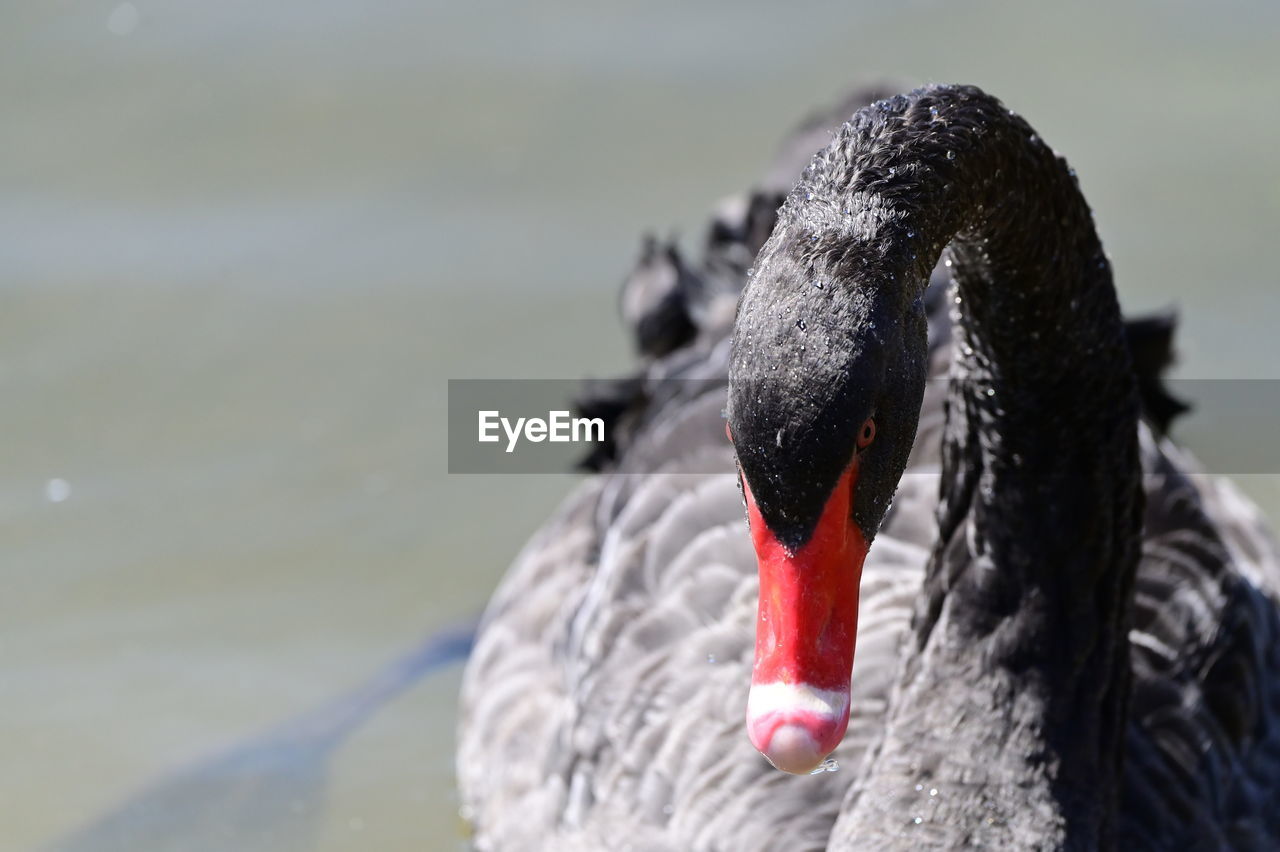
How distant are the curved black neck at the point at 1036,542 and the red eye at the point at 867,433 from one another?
0.67 m

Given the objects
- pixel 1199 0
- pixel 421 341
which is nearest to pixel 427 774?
pixel 421 341

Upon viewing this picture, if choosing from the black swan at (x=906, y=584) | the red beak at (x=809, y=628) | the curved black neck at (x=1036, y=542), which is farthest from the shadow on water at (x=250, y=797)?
the red beak at (x=809, y=628)

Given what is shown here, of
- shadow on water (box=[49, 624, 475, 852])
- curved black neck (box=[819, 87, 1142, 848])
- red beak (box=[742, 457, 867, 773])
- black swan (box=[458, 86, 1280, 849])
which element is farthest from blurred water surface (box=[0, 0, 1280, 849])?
red beak (box=[742, 457, 867, 773])

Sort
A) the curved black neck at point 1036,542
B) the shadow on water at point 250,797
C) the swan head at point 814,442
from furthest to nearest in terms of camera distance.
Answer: the shadow on water at point 250,797, the curved black neck at point 1036,542, the swan head at point 814,442

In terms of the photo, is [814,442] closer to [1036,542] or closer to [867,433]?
[867,433]

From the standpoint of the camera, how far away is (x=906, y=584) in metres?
3.48

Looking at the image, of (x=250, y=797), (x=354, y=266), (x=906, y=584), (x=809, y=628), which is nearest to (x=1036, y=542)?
(x=906, y=584)

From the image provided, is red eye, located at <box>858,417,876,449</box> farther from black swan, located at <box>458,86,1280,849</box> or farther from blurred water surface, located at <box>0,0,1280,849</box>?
blurred water surface, located at <box>0,0,1280,849</box>

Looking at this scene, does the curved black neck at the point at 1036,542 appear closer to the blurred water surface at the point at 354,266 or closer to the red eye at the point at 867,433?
the red eye at the point at 867,433

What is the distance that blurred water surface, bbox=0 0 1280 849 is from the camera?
15.1ft

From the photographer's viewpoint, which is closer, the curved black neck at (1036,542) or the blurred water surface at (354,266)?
the curved black neck at (1036,542)

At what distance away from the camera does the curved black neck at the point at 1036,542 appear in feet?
9.35

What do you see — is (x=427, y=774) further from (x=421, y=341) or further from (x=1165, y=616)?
(x=1165, y=616)

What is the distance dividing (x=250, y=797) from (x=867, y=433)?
2550 millimetres
